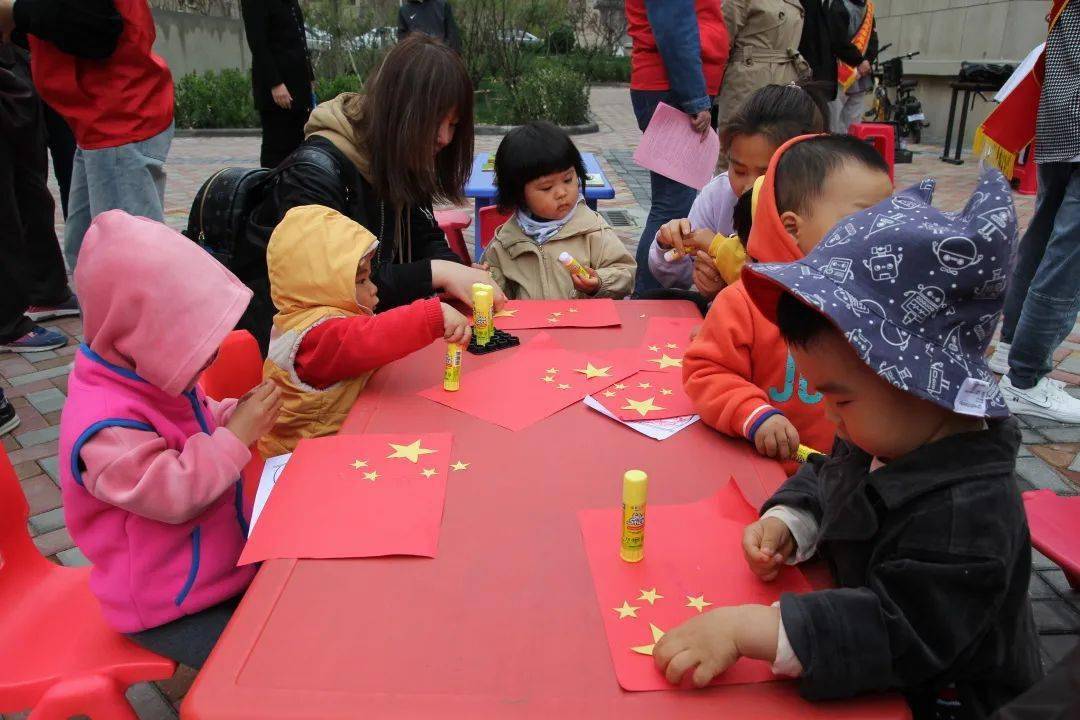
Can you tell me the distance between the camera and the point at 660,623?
1.11 m

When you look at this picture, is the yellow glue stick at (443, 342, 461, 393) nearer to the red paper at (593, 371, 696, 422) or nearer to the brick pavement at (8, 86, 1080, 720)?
the red paper at (593, 371, 696, 422)

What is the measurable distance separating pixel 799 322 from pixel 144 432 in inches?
42.6

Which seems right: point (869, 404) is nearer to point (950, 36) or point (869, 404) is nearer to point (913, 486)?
point (913, 486)

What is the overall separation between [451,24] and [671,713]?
9.31m

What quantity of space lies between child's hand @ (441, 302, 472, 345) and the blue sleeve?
91.3 inches

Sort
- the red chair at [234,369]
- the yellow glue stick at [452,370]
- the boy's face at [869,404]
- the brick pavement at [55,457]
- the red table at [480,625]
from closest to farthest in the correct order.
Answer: the red table at [480,625] → the boy's face at [869,404] → the yellow glue stick at [452,370] → the red chair at [234,369] → the brick pavement at [55,457]

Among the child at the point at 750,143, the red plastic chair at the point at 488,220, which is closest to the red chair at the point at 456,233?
the red plastic chair at the point at 488,220

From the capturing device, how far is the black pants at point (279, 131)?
553cm

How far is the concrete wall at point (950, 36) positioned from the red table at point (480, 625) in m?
10.4

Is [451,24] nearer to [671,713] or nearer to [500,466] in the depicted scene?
[500,466]

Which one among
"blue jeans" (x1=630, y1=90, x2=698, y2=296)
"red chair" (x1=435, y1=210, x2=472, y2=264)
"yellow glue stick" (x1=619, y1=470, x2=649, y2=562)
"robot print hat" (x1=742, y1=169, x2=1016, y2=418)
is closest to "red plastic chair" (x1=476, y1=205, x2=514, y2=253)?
"red chair" (x1=435, y1=210, x2=472, y2=264)

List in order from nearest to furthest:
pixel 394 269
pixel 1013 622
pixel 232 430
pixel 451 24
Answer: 1. pixel 1013 622
2. pixel 232 430
3. pixel 394 269
4. pixel 451 24

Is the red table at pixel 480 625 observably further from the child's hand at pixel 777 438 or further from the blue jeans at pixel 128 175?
the blue jeans at pixel 128 175

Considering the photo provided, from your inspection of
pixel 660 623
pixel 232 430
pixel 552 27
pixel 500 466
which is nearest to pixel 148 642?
pixel 232 430
